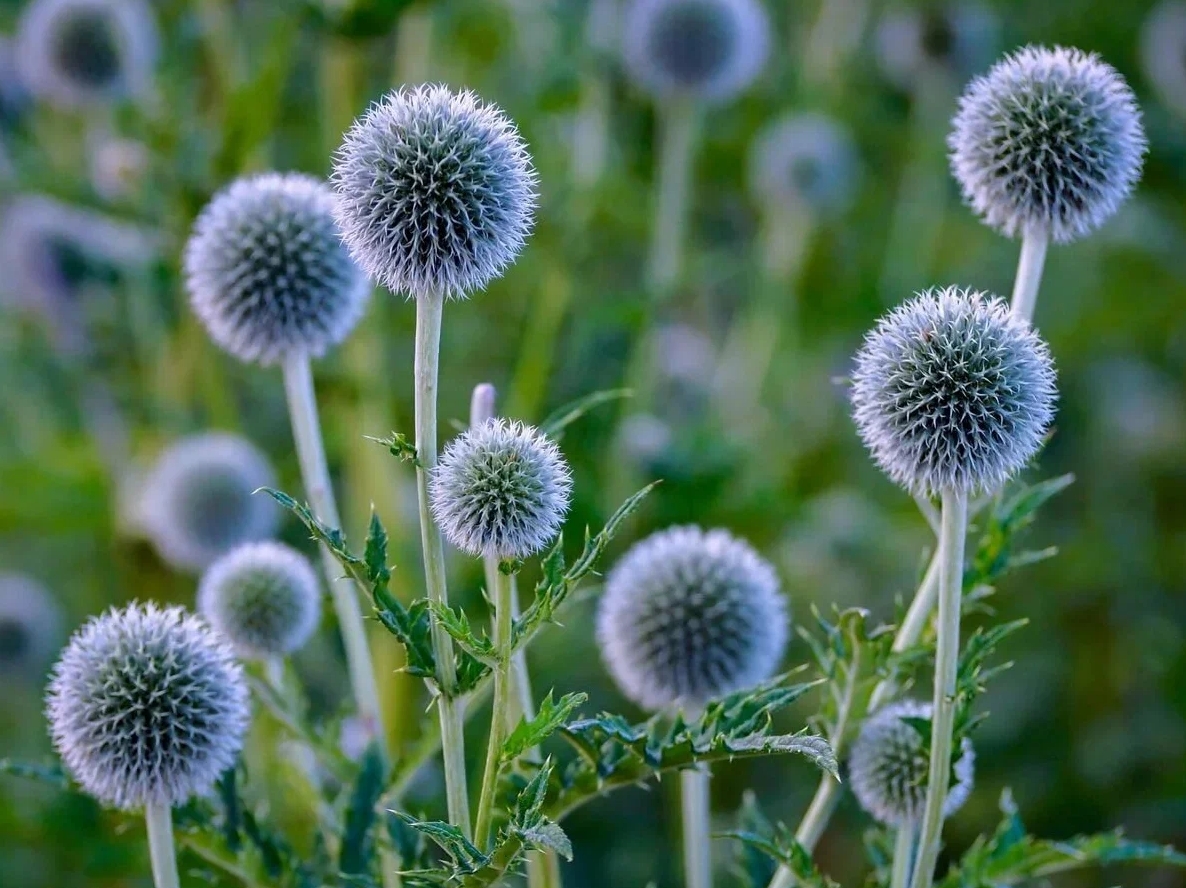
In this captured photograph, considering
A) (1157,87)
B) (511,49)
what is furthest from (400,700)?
(1157,87)

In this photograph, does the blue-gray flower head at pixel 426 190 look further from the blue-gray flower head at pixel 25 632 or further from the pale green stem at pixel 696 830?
the blue-gray flower head at pixel 25 632

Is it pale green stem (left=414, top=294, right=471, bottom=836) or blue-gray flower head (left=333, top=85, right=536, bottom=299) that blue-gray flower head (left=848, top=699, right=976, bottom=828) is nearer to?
pale green stem (left=414, top=294, right=471, bottom=836)

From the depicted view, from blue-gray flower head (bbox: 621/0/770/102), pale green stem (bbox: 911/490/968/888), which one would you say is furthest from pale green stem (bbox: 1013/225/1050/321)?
blue-gray flower head (bbox: 621/0/770/102)

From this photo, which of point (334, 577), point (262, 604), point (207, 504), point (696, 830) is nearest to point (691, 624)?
point (696, 830)

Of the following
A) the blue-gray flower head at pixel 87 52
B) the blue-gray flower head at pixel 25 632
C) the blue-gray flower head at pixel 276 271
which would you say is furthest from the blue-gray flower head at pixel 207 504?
the blue-gray flower head at pixel 87 52

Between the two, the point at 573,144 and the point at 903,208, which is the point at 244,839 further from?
the point at 903,208

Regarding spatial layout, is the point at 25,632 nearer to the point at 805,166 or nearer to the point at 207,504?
the point at 207,504
